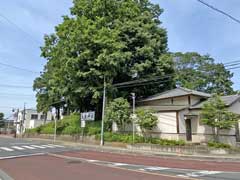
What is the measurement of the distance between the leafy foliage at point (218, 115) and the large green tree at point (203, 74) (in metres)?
25.4

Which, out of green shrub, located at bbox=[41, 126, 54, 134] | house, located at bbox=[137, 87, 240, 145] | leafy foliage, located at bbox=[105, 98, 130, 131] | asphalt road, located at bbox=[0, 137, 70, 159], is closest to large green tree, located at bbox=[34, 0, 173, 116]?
leafy foliage, located at bbox=[105, 98, 130, 131]

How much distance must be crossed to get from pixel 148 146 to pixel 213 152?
5.61 m

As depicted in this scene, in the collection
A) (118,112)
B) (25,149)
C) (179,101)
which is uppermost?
(179,101)

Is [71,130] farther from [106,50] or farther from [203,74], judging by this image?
[203,74]

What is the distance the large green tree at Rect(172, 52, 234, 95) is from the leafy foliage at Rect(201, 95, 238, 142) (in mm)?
25356

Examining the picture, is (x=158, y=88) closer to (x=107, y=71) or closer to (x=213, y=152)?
(x=107, y=71)

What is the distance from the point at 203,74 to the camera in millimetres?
49406

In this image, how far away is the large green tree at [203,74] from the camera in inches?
1905

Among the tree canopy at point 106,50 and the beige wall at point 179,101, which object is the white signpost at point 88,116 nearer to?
the tree canopy at point 106,50

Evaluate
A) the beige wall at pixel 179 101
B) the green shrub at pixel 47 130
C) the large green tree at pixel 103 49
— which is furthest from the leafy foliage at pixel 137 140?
the green shrub at pixel 47 130

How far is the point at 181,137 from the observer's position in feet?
84.3

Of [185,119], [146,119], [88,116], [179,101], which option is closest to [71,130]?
[88,116]

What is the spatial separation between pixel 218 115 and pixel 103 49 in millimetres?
13880

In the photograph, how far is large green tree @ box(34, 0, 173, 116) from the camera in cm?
2883
